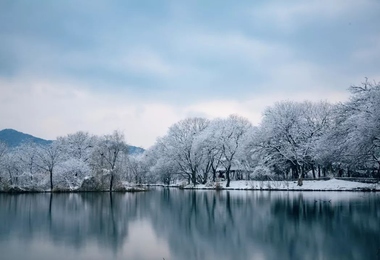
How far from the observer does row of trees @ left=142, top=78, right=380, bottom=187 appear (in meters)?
36.1

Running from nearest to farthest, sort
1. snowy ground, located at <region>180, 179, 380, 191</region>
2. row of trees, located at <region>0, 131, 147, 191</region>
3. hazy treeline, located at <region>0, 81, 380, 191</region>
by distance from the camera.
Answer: snowy ground, located at <region>180, 179, 380, 191</region> → hazy treeline, located at <region>0, 81, 380, 191</region> → row of trees, located at <region>0, 131, 147, 191</region>

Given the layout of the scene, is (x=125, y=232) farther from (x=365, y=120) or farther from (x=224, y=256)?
(x=365, y=120)

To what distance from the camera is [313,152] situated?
150ft

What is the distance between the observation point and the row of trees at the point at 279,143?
36125 mm

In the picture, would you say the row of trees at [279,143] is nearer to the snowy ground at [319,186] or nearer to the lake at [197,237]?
the snowy ground at [319,186]

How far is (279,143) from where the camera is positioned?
53.0 metres

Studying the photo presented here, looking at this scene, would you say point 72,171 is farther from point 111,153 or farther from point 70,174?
point 111,153

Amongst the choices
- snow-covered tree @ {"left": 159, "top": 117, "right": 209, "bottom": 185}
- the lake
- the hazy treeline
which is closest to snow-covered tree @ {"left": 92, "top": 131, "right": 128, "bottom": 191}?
the hazy treeline

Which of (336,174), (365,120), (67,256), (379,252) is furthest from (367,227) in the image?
(336,174)

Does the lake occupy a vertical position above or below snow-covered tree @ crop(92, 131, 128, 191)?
below

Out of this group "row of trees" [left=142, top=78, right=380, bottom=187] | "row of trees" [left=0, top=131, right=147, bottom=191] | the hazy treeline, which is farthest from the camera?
"row of trees" [left=0, top=131, right=147, bottom=191]

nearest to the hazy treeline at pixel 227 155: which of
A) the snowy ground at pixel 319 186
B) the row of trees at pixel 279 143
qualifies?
the row of trees at pixel 279 143

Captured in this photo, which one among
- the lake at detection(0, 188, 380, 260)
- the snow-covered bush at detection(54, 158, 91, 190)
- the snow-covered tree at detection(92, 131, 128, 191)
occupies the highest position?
the snow-covered tree at detection(92, 131, 128, 191)

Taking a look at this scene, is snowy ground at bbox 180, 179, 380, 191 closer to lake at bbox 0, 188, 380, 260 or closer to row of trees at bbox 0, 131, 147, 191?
row of trees at bbox 0, 131, 147, 191
